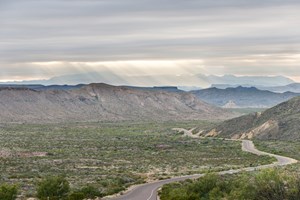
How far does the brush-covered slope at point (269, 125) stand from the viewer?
118250 millimetres

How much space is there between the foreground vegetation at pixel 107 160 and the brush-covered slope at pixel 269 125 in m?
16.2

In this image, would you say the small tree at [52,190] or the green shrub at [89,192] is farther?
the green shrub at [89,192]

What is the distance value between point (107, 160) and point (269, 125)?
55622 mm

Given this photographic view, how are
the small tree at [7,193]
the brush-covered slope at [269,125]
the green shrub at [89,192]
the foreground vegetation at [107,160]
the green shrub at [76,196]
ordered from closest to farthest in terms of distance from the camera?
the small tree at [7,193]
the green shrub at [76,196]
the green shrub at [89,192]
the foreground vegetation at [107,160]
the brush-covered slope at [269,125]

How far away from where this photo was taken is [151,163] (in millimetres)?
74625

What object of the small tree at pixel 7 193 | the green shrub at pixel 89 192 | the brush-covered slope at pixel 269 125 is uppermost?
the brush-covered slope at pixel 269 125

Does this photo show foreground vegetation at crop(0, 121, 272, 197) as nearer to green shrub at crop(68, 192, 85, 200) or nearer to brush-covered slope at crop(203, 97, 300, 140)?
green shrub at crop(68, 192, 85, 200)

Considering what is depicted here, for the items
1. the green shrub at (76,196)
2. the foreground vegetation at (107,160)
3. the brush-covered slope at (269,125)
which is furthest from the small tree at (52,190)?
the brush-covered slope at (269,125)

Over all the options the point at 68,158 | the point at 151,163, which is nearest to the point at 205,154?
the point at 151,163

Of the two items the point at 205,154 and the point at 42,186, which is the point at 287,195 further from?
the point at 205,154

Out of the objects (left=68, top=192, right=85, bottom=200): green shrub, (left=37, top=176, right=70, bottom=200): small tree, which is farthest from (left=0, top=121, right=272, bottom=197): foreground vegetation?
(left=68, top=192, right=85, bottom=200): green shrub

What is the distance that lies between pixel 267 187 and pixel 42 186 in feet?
57.8

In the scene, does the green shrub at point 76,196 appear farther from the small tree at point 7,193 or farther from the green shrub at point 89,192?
the small tree at point 7,193

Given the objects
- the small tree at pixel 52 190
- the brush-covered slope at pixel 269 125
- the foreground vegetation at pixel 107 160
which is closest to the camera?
the small tree at pixel 52 190
